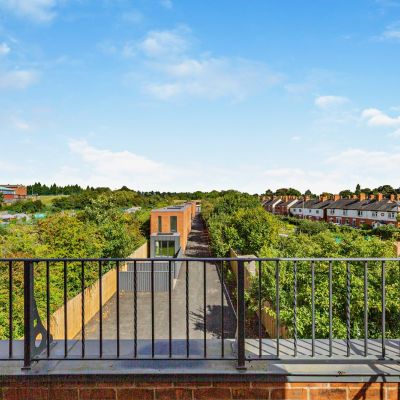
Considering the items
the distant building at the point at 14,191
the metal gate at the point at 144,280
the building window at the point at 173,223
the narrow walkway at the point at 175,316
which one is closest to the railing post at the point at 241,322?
the narrow walkway at the point at 175,316

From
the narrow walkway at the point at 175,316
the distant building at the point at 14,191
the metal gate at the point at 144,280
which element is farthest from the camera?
the distant building at the point at 14,191

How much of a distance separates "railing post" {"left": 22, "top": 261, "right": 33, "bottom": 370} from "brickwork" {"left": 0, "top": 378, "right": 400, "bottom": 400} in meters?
0.17

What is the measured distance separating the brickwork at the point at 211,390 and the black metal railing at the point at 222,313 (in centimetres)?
19

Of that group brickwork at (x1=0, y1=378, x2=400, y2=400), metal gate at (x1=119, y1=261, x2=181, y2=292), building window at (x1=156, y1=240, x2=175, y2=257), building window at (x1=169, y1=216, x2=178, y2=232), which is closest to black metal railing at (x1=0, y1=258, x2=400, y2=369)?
brickwork at (x1=0, y1=378, x2=400, y2=400)

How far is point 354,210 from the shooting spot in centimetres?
4775

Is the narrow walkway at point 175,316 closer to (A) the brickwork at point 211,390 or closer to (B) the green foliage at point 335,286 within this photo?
(B) the green foliage at point 335,286

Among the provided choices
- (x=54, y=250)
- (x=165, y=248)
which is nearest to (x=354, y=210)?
(x=165, y=248)

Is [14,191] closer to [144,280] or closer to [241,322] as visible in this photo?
[144,280]

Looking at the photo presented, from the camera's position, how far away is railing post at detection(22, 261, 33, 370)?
234cm

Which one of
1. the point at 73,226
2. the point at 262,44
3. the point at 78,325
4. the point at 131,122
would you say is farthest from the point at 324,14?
the point at 78,325

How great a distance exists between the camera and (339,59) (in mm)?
10180

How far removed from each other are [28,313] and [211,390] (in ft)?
4.92

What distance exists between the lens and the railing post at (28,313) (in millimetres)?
2336

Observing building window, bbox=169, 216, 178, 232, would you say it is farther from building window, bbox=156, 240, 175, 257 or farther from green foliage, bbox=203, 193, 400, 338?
green foliage, bbox=203, 193, 400, 338
